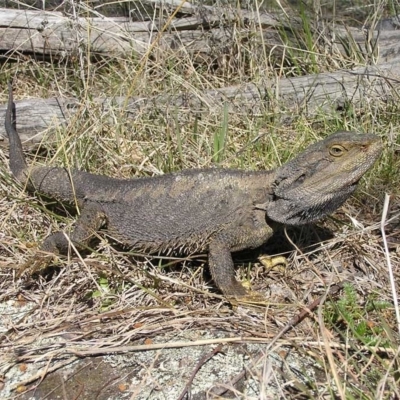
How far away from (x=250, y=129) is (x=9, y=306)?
7.01 ft

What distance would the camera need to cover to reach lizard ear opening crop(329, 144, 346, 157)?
344 cm

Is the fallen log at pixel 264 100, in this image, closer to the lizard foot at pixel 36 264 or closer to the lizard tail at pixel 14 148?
the lizard tail at pixel 14 148

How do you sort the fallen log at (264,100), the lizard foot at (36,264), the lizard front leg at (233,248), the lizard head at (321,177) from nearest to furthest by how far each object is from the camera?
1. the lizard head at (321,177)
2. the lizard front leg at (233,248)
3. the lizard foot at (36,264)
4. the fallen log at (264,100)

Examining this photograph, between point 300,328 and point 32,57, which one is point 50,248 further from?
point 32,57

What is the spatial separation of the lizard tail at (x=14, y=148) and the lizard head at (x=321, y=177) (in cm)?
181

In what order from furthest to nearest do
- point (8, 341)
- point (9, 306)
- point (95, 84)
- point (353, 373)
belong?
point (95, 84), point (9, 306), point (8, 341), point (353, 373)

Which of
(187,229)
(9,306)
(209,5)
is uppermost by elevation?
(209,5)

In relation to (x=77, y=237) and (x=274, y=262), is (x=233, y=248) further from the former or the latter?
(x=77, y=237)

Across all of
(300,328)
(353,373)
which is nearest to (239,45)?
(300,328)

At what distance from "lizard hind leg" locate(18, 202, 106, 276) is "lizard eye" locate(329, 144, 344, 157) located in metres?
1.47

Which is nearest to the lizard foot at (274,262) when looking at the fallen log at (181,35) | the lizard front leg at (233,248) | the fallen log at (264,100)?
the lizard front leg at (233,248)

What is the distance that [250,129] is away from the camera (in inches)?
185

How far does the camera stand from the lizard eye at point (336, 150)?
3439 mm

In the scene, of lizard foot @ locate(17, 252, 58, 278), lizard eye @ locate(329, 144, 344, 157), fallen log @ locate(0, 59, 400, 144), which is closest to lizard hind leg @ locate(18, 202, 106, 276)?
lizard foot @ locate(17, 252, 58, 278)
